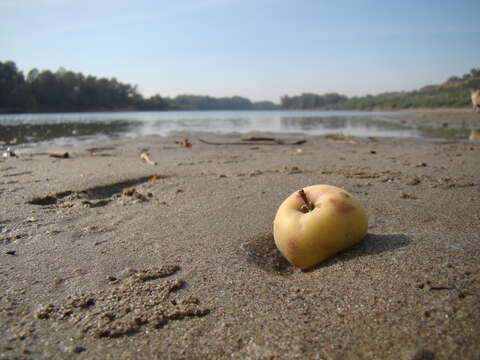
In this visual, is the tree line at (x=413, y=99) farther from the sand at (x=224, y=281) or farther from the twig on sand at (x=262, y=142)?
the sand at (x=224, y=281)

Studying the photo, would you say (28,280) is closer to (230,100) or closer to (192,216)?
(192,216)

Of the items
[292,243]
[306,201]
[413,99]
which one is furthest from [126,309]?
[413,99]

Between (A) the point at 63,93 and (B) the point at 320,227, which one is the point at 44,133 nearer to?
(B) the point at 320,227

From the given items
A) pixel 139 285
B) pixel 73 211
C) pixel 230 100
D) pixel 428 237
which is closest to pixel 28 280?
pixel 139 285

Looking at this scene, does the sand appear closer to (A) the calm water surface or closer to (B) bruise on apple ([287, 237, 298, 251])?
(B) bruise on apple ([287, 237, 298, 251])

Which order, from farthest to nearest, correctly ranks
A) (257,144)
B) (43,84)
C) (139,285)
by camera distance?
(43,84)
(257,144)
(139,285)
